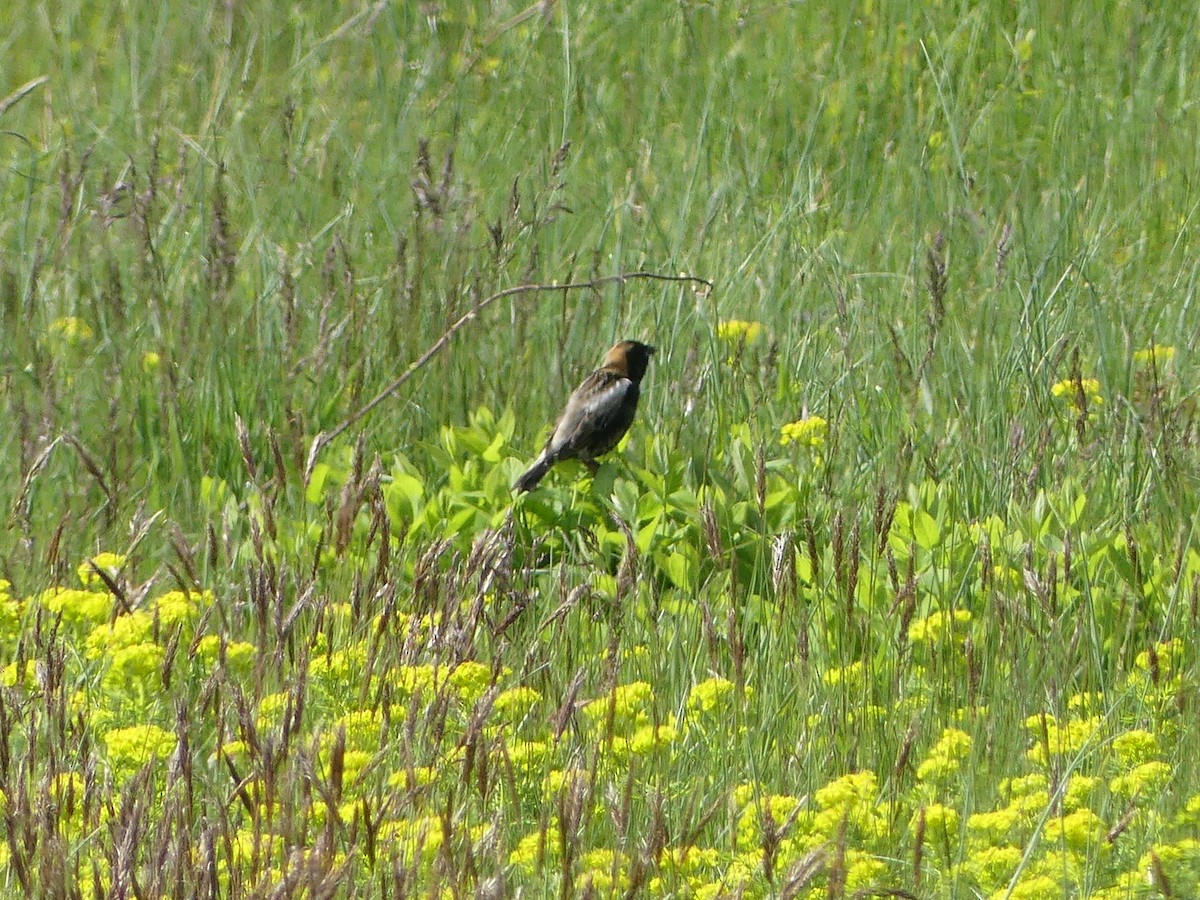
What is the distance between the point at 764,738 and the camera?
2.92 m

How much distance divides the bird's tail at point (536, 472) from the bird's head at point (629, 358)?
0.57 meters

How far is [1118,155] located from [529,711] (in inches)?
176

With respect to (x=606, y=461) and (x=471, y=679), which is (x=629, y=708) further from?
(x=606, y=461)

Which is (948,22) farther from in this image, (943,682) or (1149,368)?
(943,682)

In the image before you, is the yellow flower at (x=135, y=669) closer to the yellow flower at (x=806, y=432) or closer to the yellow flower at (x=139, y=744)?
the yellow flower at (x=139, y=744)

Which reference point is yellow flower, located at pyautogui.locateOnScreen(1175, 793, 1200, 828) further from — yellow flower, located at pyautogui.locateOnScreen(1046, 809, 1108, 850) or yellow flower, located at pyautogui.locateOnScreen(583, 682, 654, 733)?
yellow flower, located at pyautogui.locateOnScreen(583, 682, 654, 733)

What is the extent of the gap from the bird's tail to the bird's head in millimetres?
572

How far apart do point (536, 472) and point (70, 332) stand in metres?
1.60

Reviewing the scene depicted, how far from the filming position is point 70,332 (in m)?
4.97

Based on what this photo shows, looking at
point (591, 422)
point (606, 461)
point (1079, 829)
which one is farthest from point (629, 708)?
point (591, 422)

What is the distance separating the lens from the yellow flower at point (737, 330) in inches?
191

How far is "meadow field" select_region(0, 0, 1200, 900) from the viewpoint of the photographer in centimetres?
237

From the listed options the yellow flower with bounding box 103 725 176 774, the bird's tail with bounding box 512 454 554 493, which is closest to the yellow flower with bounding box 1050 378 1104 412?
the bird's tail with bounding box 512 454 554 493

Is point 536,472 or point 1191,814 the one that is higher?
point 1191,814
